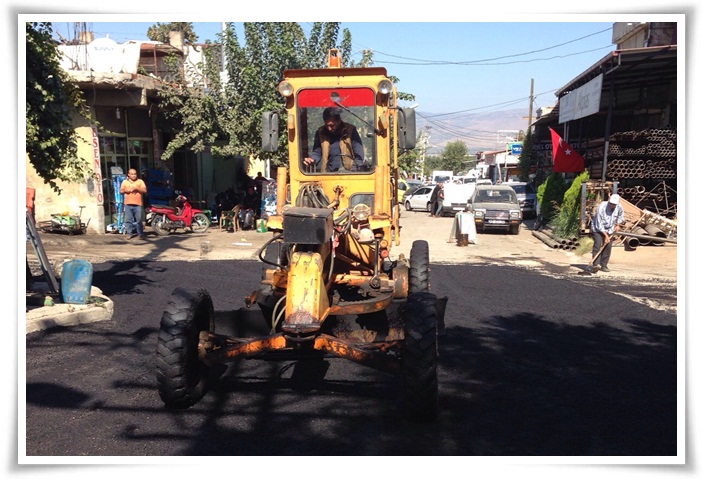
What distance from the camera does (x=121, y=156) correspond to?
766 inches

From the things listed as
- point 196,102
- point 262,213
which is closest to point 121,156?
point 196,102

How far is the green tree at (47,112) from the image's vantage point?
7305mm

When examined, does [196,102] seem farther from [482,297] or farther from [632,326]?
[632,326]

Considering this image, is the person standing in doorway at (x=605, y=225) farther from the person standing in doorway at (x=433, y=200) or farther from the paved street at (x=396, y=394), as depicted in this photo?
the person standing in doorway at (x=433, y=200)

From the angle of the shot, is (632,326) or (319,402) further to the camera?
(632,326)

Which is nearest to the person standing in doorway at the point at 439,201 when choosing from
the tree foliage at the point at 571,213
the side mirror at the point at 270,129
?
the tree foliage at the point at 571,213

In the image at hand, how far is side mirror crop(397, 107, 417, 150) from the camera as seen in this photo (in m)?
7.00

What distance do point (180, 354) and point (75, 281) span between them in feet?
12.4

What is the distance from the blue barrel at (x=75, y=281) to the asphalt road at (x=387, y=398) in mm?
491

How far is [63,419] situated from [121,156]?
1537 cm

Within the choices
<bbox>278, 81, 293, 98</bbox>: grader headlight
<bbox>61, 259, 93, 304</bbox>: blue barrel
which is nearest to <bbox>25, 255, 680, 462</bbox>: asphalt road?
<bbox>61, 259, 93, 304</bbox>: blue barrel

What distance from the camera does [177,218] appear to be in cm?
1867

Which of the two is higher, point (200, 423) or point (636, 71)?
point (636, 71)

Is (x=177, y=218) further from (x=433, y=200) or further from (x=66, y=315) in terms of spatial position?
(x=433, y=200)
